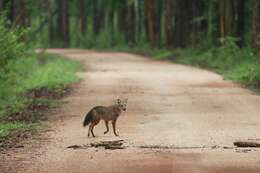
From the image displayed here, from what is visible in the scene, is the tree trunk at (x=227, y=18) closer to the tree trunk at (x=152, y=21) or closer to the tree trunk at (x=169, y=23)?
the tree trunk at (x=169, y=23)

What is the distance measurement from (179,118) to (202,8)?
1255 inches

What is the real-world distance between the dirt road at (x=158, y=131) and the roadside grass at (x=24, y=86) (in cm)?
76

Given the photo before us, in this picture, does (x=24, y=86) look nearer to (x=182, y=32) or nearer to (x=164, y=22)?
(x=182, y=32)

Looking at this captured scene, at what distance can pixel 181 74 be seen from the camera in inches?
1150

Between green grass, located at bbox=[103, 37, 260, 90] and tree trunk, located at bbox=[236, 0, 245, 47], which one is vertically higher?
tree trunk, located at bbox=[236, 0, 245, 47]

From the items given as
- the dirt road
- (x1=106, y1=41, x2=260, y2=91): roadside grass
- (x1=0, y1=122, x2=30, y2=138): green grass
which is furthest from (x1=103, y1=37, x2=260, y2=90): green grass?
(x1=0, y1=122, x2=30, y2=138): green grass

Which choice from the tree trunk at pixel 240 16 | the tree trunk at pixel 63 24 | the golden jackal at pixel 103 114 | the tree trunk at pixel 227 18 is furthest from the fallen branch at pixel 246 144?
the tree trunk at pixel 63 24

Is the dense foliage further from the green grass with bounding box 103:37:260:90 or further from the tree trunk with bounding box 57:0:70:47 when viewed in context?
the tree trunk with bounding box 57:0:70:47

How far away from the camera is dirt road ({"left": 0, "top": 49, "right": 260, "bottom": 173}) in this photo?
1109 cm

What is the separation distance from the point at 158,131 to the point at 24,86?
1035 centimetres

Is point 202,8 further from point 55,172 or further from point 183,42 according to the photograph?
point 55,172

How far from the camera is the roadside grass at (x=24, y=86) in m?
16.5

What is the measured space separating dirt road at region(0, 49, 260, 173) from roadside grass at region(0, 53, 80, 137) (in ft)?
2.49

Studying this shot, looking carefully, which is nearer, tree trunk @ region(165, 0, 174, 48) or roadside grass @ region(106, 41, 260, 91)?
roadside grass @ region(106, 41, 260, 91)
